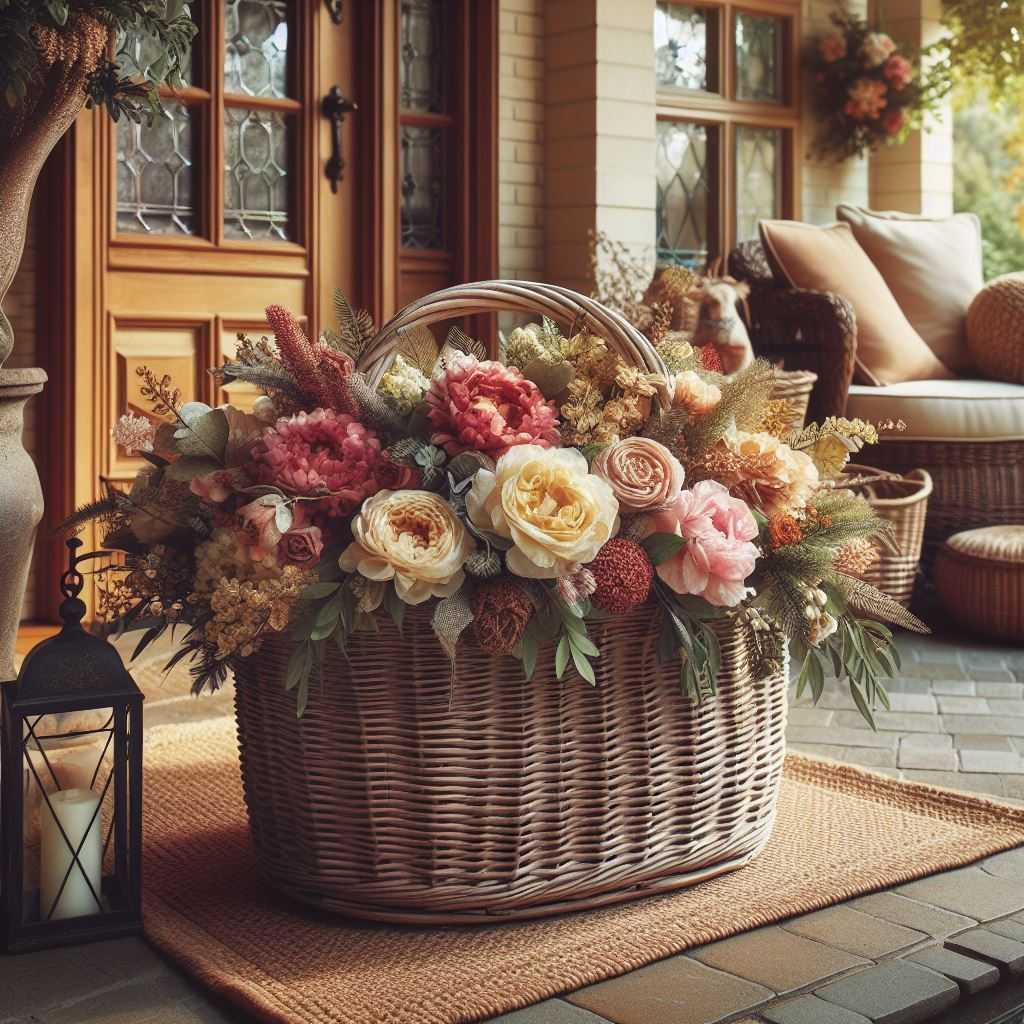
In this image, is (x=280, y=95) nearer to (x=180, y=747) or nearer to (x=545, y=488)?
(x=180, y=747)

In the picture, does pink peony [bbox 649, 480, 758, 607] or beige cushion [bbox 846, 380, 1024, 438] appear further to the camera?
beige cushion [bbox 846, 380, 1024, 438]

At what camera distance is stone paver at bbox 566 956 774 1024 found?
1.71 metres

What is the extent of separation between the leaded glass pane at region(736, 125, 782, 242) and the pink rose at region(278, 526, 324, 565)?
443 cm

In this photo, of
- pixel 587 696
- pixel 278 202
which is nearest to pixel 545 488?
pixel 587 696

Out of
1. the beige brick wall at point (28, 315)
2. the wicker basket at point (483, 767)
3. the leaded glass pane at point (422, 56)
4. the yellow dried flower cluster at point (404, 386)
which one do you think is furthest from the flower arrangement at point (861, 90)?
the yellow dried flower cluster at point (404, 386)

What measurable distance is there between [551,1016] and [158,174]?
3322mm

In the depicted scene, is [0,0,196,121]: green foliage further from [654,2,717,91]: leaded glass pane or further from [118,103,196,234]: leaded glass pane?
[654,2,717,91]: leaded glass pane

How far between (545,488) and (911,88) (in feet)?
16.3

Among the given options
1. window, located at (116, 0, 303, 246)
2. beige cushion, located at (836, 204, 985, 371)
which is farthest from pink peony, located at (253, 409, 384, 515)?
beige cushion, located at (836, 204, 985, 371)

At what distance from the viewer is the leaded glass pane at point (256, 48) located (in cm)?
450

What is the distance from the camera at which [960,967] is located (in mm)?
1857

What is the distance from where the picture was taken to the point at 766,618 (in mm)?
2016

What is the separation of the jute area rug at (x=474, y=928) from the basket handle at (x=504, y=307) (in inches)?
29.1

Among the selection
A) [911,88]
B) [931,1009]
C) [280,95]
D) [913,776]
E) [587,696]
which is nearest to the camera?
[931,1009]
